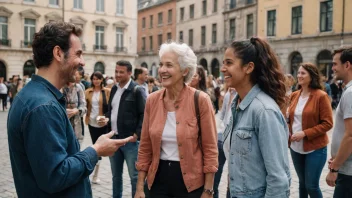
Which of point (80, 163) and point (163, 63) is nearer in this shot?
point (80, 163)

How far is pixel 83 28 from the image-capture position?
38.6m

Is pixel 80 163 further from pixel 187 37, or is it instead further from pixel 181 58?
pixel 187 37

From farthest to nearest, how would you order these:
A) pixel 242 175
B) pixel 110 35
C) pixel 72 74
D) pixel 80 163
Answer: pixel 110 35 < pixel 242 175 < pixel 72 74 < pixel 80 163

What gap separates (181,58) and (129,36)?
41218mm

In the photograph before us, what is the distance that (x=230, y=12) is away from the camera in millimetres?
37719

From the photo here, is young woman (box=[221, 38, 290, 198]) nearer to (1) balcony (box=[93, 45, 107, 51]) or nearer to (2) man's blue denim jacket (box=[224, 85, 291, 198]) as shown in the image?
(2) man's blue denim jacket (box=[224, 85, 291, 198])

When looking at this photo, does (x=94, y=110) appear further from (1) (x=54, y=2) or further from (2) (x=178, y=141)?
(1) (x=54, y=2)

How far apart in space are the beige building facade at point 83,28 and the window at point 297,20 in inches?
772

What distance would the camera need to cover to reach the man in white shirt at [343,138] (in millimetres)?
3264

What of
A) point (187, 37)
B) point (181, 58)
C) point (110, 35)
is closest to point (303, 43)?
point (187, 37)

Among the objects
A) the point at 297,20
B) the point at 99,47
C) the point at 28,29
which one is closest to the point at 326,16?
the point at 297,20

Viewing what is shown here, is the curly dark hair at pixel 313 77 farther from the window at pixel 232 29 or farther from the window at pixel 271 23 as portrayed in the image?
the window at pixel 232 29

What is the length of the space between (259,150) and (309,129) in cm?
228

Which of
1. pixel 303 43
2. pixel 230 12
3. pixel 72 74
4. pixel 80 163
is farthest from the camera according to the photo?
pixel 230 12
